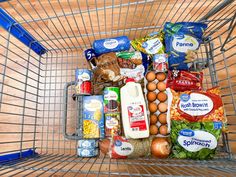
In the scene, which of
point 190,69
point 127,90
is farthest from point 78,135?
point 190,69

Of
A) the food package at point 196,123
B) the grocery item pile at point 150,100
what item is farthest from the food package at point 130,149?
the food package at point 196,123

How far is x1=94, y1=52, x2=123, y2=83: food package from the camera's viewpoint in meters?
0.91

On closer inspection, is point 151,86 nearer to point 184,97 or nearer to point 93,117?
point 184,97

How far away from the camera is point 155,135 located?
2.78 feet

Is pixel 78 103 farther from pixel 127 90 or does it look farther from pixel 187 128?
pixel 187 128

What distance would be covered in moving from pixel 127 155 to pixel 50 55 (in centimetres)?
62

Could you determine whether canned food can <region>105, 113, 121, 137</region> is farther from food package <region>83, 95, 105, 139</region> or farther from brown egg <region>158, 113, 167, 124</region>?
brown egg <region>158, 113, 167, 124</region>

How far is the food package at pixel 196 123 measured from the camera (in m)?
0.75

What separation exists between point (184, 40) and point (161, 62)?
0.45ft

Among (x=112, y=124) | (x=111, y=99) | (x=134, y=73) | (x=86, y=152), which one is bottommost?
(x=86, y=152)

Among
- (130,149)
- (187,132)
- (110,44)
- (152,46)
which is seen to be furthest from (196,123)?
(110,44)

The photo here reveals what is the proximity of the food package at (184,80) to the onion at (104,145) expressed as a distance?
345 mm

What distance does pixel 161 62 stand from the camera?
89 centimetres

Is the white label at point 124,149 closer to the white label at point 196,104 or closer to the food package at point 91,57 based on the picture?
the white label at point 196,104
